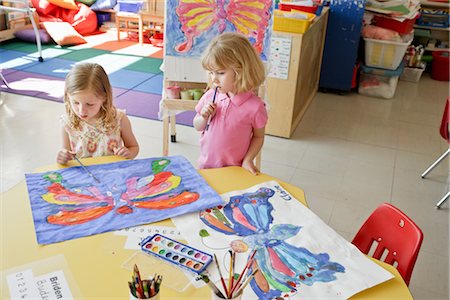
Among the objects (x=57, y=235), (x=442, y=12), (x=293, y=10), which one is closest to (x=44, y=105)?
(x=293, y=10)

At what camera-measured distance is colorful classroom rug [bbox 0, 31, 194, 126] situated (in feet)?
12.5

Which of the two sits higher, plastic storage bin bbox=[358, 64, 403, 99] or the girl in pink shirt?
the girl in pink shirt

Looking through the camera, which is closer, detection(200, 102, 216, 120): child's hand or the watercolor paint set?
the watercolor paint set

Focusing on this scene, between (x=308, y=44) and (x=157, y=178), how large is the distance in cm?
233

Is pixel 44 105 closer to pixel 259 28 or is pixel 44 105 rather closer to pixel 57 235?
pixel 259 28

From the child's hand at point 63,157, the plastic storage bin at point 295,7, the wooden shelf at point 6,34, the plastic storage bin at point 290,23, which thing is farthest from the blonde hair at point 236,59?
the wooden shelf at point 6,34

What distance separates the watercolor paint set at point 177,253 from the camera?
1053 millimetres

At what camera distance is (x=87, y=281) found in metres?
0.99

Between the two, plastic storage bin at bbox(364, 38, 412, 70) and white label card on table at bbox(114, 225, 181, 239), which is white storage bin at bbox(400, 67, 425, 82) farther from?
white label card on table at bbox(114, 225, 181, 239)

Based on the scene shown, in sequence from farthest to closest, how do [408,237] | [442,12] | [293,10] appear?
[442,12], [293,10], [408,237]

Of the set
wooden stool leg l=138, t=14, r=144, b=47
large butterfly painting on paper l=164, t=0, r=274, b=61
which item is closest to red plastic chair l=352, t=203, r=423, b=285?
large butterfly painting on paper l=164, t=0, r=274, b=61

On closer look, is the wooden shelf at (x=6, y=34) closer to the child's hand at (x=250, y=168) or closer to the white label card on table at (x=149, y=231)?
the child's hand at (x=250, y=168)

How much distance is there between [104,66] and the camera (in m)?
4.68

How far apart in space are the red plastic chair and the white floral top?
948 mm
